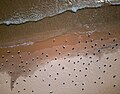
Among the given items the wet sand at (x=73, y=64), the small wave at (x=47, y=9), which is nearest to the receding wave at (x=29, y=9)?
the small wave at (x=47, y=9)

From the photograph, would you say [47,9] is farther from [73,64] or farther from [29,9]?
[73,64]

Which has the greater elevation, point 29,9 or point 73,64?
point 29,9

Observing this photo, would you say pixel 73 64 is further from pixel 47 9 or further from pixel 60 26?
pixel 47 9

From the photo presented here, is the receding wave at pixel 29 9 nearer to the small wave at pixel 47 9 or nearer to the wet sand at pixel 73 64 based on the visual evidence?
A: the small wave at pixel 47 9

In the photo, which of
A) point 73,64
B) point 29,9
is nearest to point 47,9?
point 29,9

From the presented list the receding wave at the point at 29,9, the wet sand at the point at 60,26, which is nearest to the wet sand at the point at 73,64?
the wet sand at the point at 60,26

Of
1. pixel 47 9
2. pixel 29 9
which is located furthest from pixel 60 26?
pixel 29 9

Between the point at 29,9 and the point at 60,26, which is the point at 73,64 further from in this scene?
the point at 29,9

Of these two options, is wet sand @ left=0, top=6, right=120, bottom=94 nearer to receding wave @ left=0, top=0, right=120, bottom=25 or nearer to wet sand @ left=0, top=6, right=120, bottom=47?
wet sand @ left=0, top=6, right=120, bottom=47

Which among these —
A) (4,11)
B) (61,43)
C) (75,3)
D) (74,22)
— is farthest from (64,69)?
(4,11)

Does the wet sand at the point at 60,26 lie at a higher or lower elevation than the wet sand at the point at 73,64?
higher

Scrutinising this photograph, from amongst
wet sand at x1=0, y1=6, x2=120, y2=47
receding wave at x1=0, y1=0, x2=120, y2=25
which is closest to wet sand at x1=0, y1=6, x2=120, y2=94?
wet sand at x1=0, y1=6, x2=120, y2=47

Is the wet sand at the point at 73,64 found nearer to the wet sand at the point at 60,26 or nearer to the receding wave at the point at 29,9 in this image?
the wet sand at the point at 60,26

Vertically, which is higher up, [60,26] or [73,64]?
[60,26]
